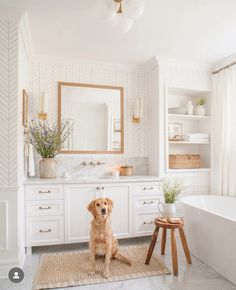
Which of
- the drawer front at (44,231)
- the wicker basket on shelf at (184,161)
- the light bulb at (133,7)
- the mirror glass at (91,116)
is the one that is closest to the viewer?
the light bulb at (133,7)

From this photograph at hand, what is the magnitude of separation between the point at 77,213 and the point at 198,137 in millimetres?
2133

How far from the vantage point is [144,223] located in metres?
3.10

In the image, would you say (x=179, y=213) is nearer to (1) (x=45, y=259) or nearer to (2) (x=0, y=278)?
(1) (x=45, y=259)

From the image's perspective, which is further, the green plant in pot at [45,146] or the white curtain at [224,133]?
the white curtain at [224,133]

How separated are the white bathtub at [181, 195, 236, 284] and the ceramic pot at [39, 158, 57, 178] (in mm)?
1725

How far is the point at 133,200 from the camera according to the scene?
3.05 meters

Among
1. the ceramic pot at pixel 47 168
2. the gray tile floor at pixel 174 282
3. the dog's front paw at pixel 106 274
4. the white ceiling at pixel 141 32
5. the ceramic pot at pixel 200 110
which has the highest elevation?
the white ceiling at pixel 141 32

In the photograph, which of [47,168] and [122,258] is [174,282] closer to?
[122,258]

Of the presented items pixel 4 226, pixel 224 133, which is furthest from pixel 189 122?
pixel 4 226

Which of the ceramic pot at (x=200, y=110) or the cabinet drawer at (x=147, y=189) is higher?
the ceramic pot at (x=200, y=110)

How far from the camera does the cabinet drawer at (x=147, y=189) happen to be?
122 inches

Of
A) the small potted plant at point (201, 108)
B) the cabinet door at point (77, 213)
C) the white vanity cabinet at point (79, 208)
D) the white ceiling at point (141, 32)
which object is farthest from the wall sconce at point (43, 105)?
the small potted plant at point (201, 108)

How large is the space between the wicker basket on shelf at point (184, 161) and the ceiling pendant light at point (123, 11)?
2.10m

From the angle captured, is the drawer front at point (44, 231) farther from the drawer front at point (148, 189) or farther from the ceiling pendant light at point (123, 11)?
the ceiling pendant light at point (123, 11)
